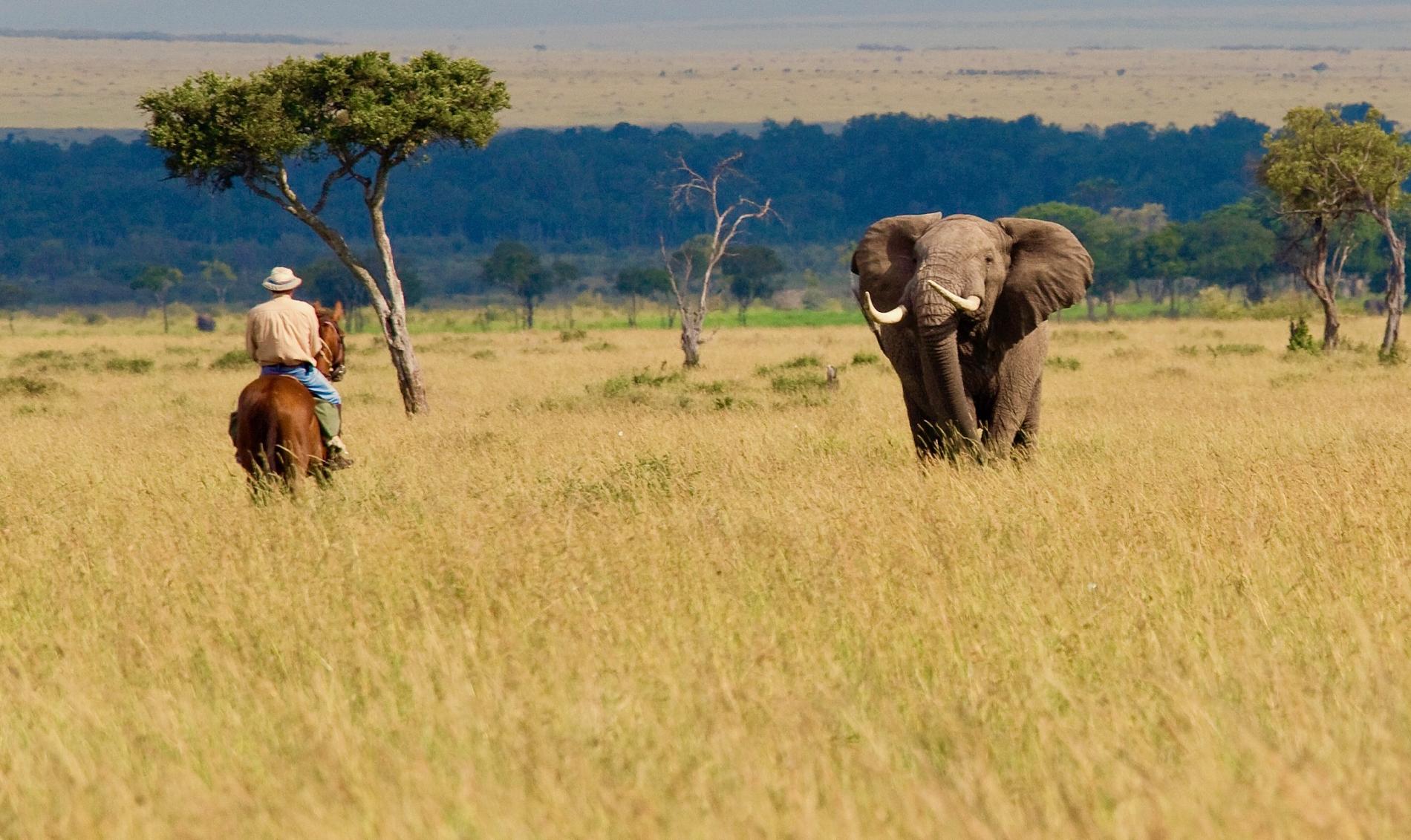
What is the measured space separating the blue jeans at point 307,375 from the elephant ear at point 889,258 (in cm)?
384

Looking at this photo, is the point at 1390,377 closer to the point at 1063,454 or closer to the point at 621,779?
the point at 1063,454

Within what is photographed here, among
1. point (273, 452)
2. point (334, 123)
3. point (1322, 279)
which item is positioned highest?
point (334, 123)

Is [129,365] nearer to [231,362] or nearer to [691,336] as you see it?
[231,362]

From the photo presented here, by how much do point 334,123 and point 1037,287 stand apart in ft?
40.1

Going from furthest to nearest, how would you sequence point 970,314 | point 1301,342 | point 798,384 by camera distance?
point 1301,342, point 798,384, point 970,314

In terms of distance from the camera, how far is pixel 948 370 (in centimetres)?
1066

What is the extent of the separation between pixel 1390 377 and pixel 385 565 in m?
19.4

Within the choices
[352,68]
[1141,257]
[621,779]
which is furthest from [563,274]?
[621,779]

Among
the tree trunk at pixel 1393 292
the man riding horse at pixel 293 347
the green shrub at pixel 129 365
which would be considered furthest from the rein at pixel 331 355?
the green shrub at pixel 129 365

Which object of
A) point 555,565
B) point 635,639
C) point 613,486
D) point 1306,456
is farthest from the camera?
point 1306,456

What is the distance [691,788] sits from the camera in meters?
4.20

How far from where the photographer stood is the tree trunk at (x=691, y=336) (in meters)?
31.7

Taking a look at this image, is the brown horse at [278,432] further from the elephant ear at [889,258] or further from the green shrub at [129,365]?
the green shrub at [129,365]

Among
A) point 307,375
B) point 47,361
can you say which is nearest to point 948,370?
point 307,375
